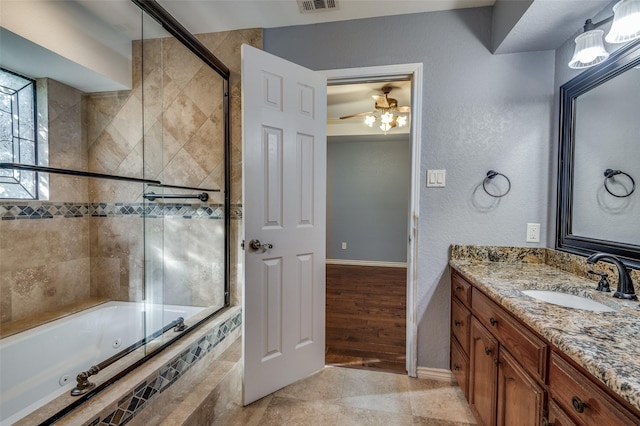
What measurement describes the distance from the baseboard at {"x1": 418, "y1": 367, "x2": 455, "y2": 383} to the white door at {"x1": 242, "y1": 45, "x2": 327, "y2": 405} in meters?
0.72

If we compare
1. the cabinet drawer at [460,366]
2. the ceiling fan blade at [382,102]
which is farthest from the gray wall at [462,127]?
the ceiling fan blade at [382,102]

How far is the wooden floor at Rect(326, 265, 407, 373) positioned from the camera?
2201mm

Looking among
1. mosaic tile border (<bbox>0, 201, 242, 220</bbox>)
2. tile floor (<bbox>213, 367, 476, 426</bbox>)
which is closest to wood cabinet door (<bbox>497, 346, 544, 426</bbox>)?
tile floor (<bbox>213, 367, 476, 426</bbox>)

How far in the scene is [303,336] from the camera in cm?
192

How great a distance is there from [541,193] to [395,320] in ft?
5.80

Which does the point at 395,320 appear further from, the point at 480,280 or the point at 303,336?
the point at 480,280

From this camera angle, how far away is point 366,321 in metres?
2.85

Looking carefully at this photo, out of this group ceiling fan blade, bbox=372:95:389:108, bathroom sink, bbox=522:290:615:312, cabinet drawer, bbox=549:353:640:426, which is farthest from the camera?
ceiling fan blade, bbox=372:95:389:108

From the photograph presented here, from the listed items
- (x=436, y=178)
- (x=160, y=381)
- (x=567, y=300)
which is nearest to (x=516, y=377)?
(x=567, y=300)

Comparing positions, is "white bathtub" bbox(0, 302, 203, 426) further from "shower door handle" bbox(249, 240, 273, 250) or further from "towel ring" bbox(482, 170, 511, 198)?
"towel ring" bbox(482, 170, 511, 198)

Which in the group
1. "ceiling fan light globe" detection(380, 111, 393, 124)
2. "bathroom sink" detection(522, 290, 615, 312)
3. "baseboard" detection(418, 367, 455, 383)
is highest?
"ceiling fan light globe" detection(380, 111, 393, 124)

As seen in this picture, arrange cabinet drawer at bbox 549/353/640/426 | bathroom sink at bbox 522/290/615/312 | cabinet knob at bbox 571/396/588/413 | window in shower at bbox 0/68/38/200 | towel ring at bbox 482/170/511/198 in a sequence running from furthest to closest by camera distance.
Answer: towel ring at bbox 482/170/511/198 < window in shower at bbox 0/68/38/200 < bathroom sink at bbox 522/290/615/312 < cabinet knob at bbox 571/396/588/413 < cabinet drawer at bbox 549/353/640/426

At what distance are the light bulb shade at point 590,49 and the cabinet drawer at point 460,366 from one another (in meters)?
1.64

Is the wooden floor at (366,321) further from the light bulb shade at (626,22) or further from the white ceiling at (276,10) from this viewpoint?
the white ceiling at (276,10)
